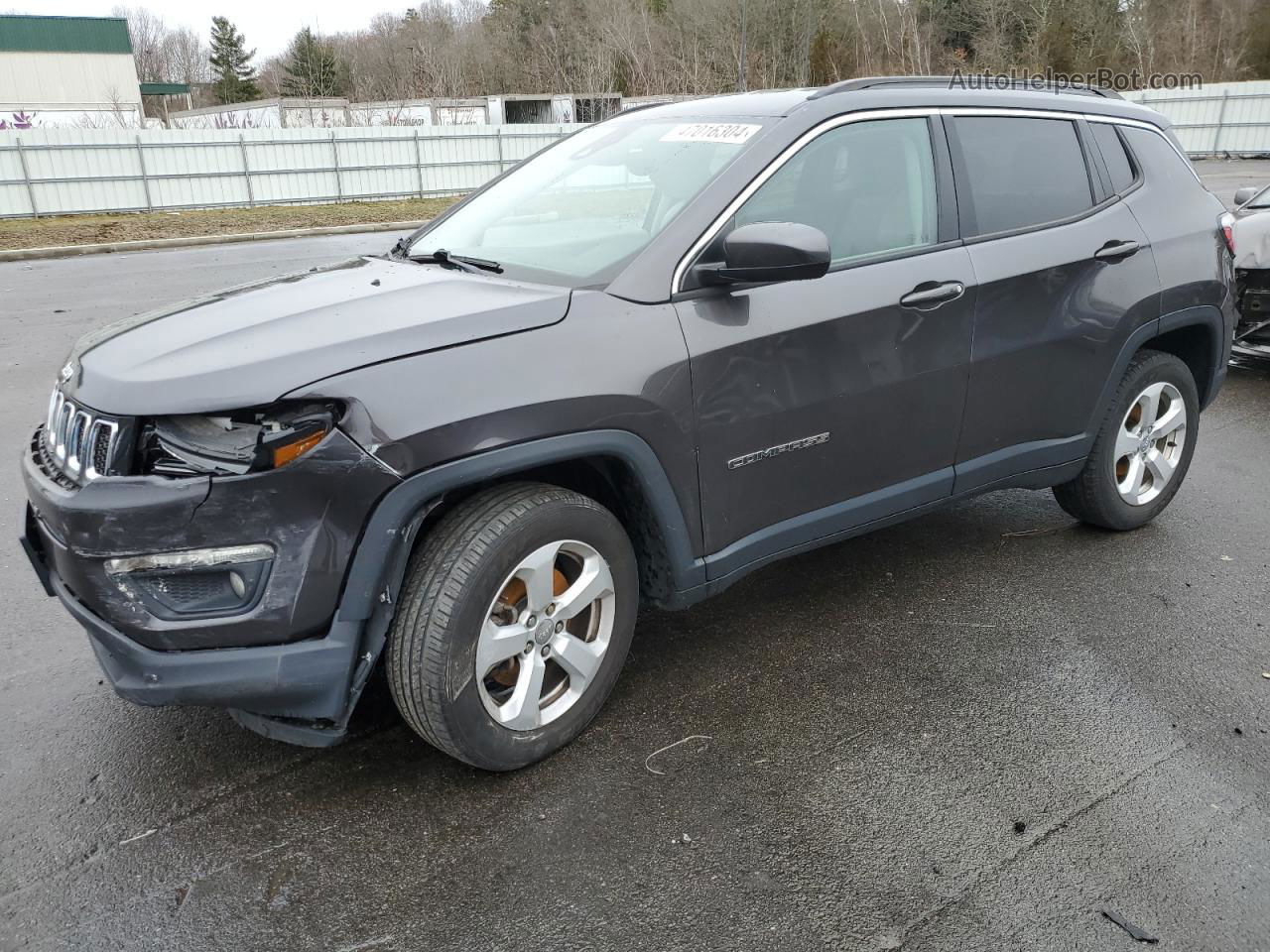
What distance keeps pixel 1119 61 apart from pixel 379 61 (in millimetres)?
44461

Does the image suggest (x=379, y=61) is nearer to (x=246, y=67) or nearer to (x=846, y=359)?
(x=246, y=67)

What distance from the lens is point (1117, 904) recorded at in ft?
7.59

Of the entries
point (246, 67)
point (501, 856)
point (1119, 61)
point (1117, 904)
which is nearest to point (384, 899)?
point (501, 856)

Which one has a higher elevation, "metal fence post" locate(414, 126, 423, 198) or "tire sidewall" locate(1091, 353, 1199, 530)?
"metal fence post" locate(414, 126, 423, 198)

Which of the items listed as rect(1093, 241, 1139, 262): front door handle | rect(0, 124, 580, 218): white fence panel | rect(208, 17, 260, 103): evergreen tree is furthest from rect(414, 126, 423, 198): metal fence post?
rect(208, 17, 260, 103): evergreen tree

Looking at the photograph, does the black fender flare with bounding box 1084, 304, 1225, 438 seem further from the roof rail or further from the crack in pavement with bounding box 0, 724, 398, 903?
the crack in pavement with bounding box 0, 724, 398, 903

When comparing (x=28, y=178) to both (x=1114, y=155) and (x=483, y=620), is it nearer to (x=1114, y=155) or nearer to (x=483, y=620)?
(x=1114, y=155)

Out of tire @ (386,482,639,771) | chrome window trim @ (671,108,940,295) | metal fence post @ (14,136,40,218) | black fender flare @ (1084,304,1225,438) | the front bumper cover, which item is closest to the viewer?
the front bumper cover

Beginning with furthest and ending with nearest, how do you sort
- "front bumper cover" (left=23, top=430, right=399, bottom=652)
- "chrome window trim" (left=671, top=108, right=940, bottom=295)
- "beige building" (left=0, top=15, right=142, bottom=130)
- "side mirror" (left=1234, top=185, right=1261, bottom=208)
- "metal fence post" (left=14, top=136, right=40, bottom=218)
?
"beige building" (left=0, top=15, right=142, bottom=130)
"metal fence post" (left=14, top=136, right=40, bottom=218)
"side mirror" (left=1234, top=185, right=1261, bottom=208)
"chrome window trim" (left=671, top=108, right=940, bottom=295)
"front bumper cover" (left=23, top=430, right=399, bottom=652)

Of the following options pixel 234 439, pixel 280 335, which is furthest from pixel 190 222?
pixel 234 439

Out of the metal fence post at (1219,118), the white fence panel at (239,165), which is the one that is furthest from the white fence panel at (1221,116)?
the white fence panel at (239,165)

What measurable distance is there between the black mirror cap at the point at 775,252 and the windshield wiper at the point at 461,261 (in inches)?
31.8

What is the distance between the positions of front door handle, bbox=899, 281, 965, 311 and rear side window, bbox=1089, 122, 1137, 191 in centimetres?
120

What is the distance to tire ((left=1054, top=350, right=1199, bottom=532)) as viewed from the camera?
163 inches
